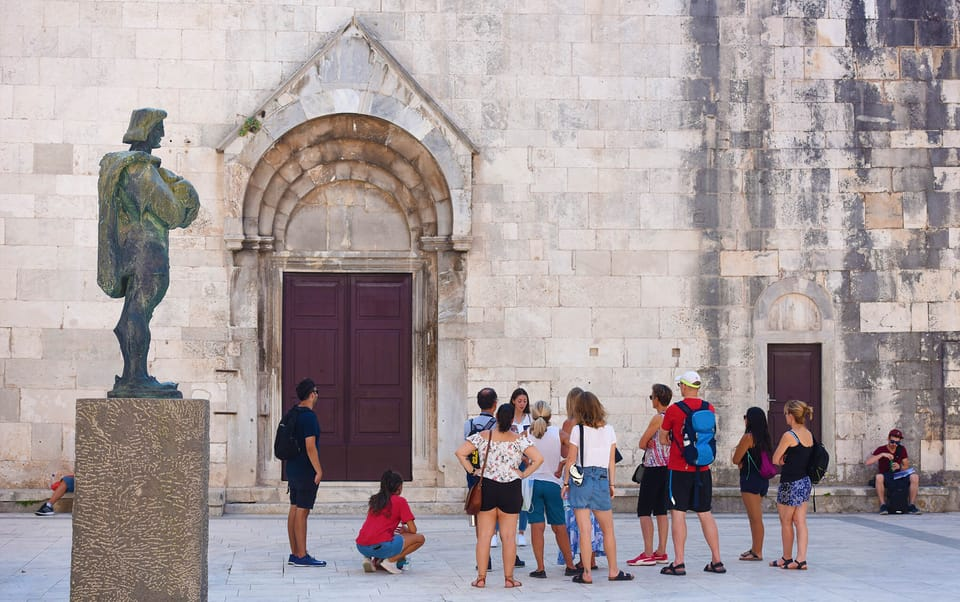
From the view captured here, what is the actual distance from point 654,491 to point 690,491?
1.70 ft

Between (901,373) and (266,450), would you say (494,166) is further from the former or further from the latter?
(901,373)

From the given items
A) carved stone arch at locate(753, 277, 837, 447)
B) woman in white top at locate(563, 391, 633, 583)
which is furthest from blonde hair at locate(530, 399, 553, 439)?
carved stone arch at locate(753, 277, 837, 447)

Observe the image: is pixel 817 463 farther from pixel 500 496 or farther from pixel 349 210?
pixel 349 210

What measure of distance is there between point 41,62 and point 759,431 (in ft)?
30.9

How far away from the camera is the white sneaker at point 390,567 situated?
10352 millimetres

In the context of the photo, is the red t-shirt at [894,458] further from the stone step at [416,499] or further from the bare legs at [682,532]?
the bare legs at [682,532]

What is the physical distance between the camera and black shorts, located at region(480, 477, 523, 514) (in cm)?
987

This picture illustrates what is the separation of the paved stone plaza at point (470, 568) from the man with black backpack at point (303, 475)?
0.82 feet

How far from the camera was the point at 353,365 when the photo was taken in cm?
1540

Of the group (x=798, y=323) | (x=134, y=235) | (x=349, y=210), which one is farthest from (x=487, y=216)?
(x=134, y=235)

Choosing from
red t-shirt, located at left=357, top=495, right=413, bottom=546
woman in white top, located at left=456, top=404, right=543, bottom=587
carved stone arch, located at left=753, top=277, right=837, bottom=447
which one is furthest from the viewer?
carved stone arch, located at left=753, top=277, right=837, bottom=447

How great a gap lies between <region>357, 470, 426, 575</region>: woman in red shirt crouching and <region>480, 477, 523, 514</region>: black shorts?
77 centimetres

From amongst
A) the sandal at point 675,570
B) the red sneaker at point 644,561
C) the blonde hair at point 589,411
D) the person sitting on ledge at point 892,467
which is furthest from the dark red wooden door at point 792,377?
the blonde hair at point 589,411

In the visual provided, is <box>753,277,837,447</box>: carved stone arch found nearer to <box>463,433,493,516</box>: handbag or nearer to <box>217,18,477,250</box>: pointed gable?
<box>217,18,477,250</box>: pointed gable
